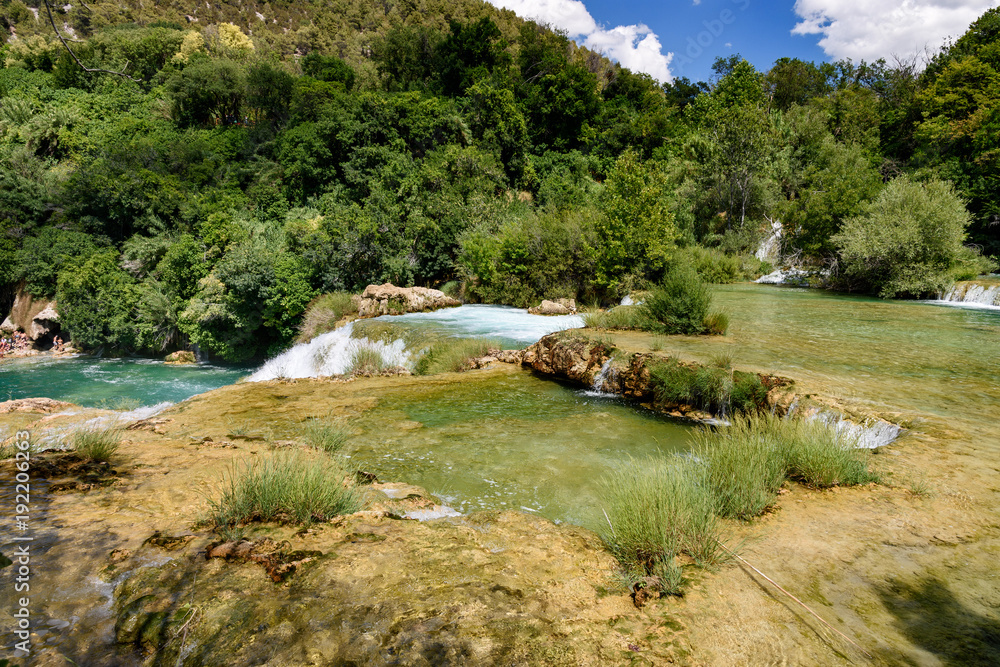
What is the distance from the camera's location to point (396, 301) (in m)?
18.4

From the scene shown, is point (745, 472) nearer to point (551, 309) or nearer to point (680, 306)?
point (680, 306)

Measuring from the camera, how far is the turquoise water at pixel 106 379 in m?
15.5

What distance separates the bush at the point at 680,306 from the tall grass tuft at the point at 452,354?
4.03 metres

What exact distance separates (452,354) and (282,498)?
7.57m

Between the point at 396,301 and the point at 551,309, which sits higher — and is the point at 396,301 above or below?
above

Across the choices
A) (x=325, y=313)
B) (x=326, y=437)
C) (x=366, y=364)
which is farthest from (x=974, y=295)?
(x=325, y=313)

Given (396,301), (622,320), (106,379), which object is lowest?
(106,379)

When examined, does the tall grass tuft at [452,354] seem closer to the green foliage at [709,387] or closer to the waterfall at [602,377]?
the waterfall at [602,377]

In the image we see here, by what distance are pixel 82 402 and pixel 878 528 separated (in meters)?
20.0

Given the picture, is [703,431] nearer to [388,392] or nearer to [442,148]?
[388,392]

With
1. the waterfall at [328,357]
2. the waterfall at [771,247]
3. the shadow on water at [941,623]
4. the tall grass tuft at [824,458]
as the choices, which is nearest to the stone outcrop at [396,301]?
the waterfall at [328,357]

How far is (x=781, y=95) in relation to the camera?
4438 cm

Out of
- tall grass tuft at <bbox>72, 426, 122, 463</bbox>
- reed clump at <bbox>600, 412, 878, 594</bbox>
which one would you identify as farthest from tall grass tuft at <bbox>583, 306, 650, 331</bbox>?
tall grass tuft at <bbox>72, 426, 122, 463</bbox>

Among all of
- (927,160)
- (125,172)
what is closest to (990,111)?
(927,160)
